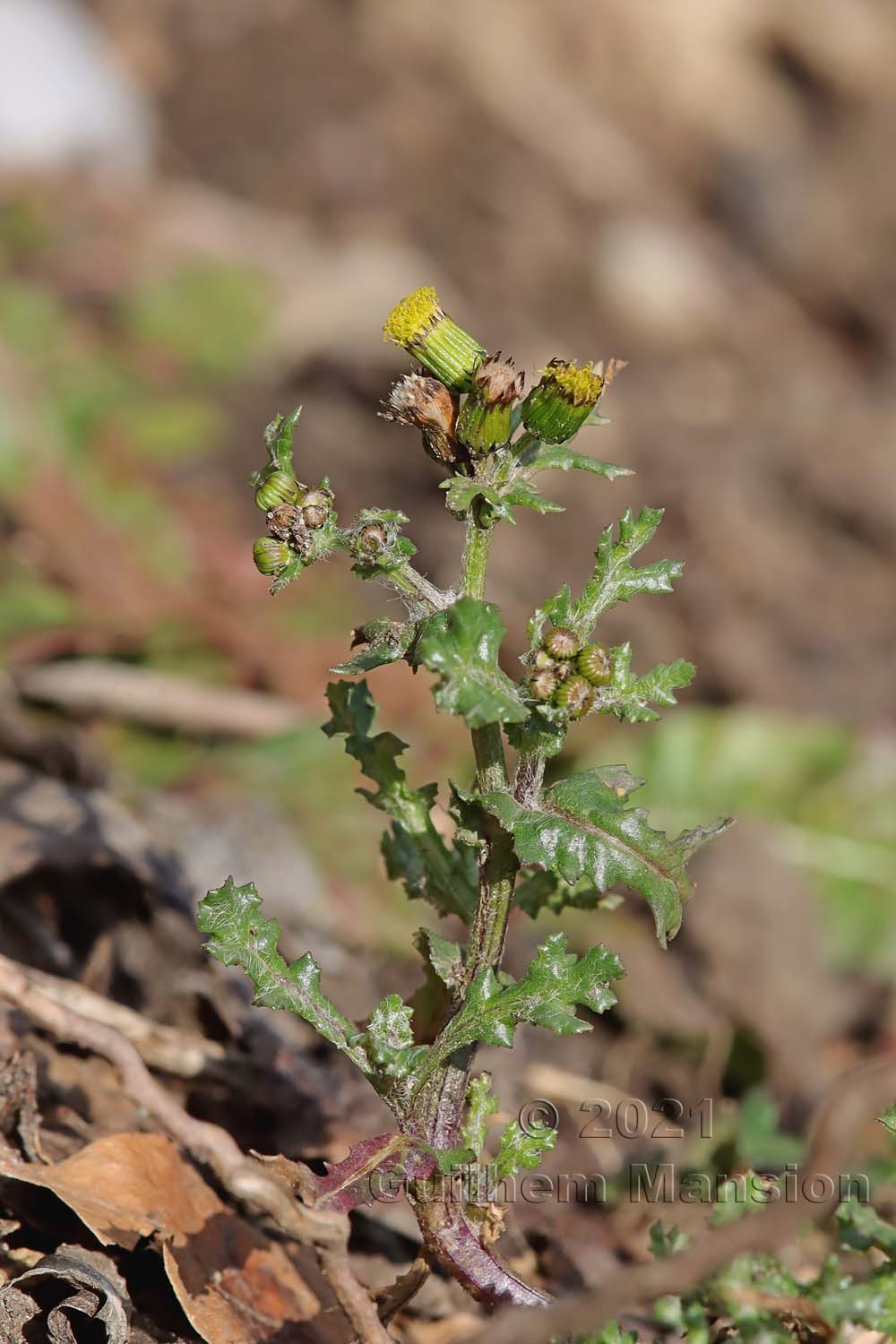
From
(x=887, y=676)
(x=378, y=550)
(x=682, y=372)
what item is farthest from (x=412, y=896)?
(x=682, y=372)

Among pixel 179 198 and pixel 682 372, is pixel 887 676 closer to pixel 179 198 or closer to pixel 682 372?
pixel 682 372

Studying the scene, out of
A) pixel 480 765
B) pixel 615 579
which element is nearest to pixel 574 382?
pixel 615 579

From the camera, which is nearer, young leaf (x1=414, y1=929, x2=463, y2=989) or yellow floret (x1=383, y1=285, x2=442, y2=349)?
yellow floret (x1=383, y1=285, x2=442, y2=349)

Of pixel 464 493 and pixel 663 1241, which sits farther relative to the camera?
pixel 663 1241

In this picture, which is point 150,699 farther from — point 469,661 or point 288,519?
→ point 469,661

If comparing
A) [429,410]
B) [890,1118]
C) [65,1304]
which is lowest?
[65,1304]

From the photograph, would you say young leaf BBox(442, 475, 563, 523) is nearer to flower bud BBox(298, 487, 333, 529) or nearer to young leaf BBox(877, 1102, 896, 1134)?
flower bud BBox(298, 487, 333, 529)

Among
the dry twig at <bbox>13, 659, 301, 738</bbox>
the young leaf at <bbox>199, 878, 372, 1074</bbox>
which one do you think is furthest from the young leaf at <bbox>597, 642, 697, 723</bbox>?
the dry twig at <bbox>13, 659, 301, 738</bbox>
